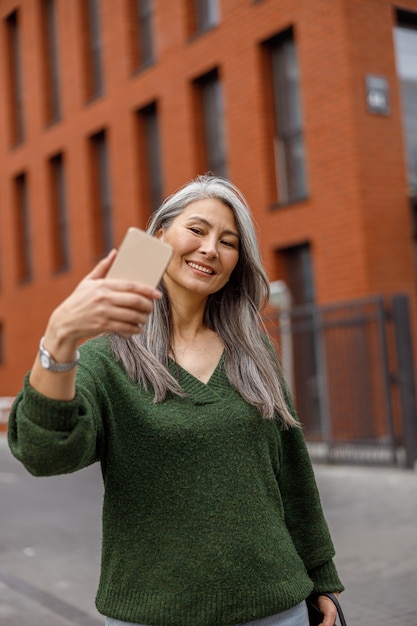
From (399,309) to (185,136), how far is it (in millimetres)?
7087

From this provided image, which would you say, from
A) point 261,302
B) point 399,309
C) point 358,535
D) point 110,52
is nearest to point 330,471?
point 399,309

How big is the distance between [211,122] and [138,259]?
53.8 ft

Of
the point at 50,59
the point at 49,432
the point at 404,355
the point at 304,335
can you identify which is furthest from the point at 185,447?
the point at 50,59

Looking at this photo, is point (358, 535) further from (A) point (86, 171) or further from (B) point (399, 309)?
(A) point (86, 171)

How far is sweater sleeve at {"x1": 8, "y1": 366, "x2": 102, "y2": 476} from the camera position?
1.64m

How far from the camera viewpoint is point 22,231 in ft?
81.7

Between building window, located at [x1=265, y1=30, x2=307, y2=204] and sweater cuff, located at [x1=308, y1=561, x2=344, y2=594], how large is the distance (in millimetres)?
13442

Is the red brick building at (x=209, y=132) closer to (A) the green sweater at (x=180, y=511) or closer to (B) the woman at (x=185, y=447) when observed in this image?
(B) the woman at (x=185, y=447)

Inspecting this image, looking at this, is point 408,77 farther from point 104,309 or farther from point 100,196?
point 104,309

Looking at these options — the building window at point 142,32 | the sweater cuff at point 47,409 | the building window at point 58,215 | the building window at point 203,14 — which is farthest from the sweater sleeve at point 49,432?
the building window at point 58,215

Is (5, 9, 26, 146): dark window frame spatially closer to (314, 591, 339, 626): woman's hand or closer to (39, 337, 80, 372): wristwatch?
(314, 591, 339, 626): woman's hand

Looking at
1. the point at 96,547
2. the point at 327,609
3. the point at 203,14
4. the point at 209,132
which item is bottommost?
the point at 96,547

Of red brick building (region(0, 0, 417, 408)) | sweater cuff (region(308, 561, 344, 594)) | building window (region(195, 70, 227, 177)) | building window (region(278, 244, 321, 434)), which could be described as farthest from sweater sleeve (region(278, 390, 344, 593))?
building window (region(195, 70, 227, 177))

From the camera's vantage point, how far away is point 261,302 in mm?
2385
